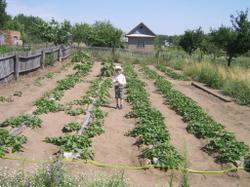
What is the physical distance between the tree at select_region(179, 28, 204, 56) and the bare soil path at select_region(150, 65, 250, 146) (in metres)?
30.0

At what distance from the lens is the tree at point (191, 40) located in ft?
153

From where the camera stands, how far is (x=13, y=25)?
8425cm

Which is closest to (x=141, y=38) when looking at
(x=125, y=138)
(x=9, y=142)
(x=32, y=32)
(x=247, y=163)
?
(x=32, y=32)

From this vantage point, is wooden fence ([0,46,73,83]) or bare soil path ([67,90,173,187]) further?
wooden fence ([0,46,73,83])

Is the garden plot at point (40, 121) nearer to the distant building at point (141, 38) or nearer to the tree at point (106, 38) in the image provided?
the tree at point (106, 38)

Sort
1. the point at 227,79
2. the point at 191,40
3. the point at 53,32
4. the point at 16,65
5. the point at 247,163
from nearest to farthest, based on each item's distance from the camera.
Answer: the point at 247,163 → the point at 16,65 → the point at 227,79 → the point at 53,32 → the point at 191,40

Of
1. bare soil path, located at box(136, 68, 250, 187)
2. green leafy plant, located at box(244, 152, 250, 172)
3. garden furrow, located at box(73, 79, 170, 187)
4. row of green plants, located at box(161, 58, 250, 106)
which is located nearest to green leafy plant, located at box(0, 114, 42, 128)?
garden furrow, located at box(73, 79, 170, 187)

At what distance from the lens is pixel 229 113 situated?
13.0 m

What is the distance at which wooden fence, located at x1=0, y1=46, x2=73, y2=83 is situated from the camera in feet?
49.6

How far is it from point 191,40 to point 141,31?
24.5 meters

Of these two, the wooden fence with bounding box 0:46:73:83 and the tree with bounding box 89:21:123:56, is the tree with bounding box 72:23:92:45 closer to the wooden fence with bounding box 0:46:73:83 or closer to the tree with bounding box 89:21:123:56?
the tree with bounding box 89:21:123:56

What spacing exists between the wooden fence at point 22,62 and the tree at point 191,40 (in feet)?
81.5

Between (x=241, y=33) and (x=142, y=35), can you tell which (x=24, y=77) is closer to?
(x=241, y=33)

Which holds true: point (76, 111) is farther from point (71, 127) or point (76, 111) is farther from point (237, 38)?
point (237, 38)
